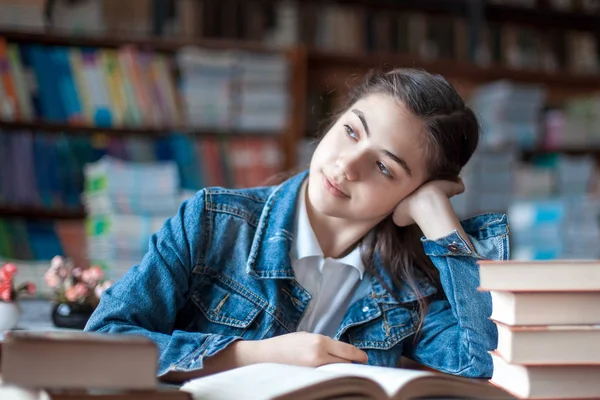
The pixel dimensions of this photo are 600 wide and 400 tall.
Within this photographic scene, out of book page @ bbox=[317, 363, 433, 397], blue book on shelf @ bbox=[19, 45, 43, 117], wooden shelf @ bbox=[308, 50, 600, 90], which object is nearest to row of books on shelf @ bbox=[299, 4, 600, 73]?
wooden shelf @ bbox=[308, 50, 600, 90]

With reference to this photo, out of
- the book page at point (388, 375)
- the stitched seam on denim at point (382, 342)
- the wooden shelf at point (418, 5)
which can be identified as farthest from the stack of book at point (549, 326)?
the wooden shelf at point (418, 5)

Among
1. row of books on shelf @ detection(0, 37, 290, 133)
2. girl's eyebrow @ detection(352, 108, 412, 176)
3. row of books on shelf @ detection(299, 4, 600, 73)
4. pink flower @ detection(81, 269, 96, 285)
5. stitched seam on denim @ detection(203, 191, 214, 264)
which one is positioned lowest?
pink flower @ detection(81, 269, 96, 285)

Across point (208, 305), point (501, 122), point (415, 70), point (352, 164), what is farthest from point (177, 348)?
point (501, 122)

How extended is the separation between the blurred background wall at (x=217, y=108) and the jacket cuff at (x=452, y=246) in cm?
151

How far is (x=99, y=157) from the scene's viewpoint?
2.94m

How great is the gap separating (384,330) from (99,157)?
81.0 inches

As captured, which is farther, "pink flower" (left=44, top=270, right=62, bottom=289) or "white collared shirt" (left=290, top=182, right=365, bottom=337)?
"pink flower" (left=44, top=270, right=62, bottom=289)

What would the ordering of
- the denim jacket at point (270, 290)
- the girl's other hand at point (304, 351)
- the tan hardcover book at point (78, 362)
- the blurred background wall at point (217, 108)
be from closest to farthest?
the tan hardcover book at point (78, 362), the girl's other hand at point (304, 351), the denim jacket at point (270, 290), the blurred background wall at point (217, 108)

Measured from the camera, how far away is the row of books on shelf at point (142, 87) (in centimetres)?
286

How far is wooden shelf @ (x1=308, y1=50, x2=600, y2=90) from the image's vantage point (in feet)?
10.5

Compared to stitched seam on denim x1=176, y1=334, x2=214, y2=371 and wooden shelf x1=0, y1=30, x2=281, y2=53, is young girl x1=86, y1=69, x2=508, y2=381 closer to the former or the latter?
stitched seam on denim x1=176, y1=334, x2=214, y2=371

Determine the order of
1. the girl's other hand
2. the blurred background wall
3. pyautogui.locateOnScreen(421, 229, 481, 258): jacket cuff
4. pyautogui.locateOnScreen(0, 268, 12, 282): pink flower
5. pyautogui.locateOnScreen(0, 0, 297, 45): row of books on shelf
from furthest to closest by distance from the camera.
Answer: pyautogui.locateOnScreen(0, 0, 297, 45): row of books on shelf
the blurred background wall
pyautogui.locateOnScreen(0, 268, 12, 282): pink flower
pyautogui.locateOnScreen(421, 229, 481, 258): jacket cuff
the girl's other hand

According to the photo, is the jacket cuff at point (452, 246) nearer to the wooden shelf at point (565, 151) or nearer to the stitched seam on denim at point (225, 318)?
the stitched seam on denim at point (225, 318)

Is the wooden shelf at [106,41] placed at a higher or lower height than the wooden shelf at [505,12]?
lower
